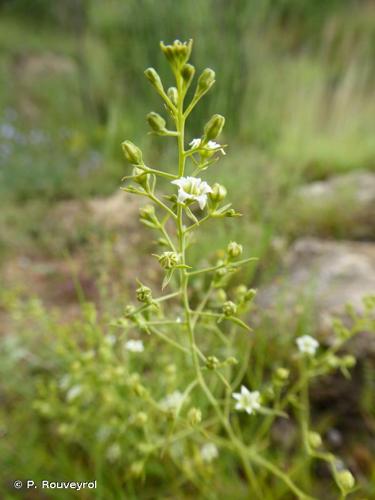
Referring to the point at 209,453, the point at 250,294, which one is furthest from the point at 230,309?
the point at 209,453

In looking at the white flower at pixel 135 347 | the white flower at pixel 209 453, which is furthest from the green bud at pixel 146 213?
the white flower at pixel 209 453

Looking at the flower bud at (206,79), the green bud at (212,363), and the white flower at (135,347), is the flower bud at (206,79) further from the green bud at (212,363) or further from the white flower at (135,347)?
the white flower at (135,347)

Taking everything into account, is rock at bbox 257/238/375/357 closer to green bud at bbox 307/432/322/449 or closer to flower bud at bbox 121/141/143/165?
green bud at bbox 307/432/322/449

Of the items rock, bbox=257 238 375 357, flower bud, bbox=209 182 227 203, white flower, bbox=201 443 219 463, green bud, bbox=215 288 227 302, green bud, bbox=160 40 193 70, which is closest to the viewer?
green bud, bbox=160 40 193 70

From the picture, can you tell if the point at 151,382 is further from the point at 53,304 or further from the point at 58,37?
the point at 58,37

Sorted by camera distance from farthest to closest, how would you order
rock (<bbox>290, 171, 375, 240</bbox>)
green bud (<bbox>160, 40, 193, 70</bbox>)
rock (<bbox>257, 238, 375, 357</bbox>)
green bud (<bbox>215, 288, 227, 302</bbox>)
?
rock (<bbox>290, 171, 375, 240</bbox>), rock (<bbox>257, 238, 375, 357</bbox>), green bud (<bbox>215, 288, 227, 302</bbox>), green bud (<bbox>160, 40, 193, 70</bbox>)

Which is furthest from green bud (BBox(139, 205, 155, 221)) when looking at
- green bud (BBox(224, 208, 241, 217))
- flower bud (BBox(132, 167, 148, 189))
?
green bud (BBox(224, 208, 241, 217))

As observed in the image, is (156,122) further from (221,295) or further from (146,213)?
(221,295)
